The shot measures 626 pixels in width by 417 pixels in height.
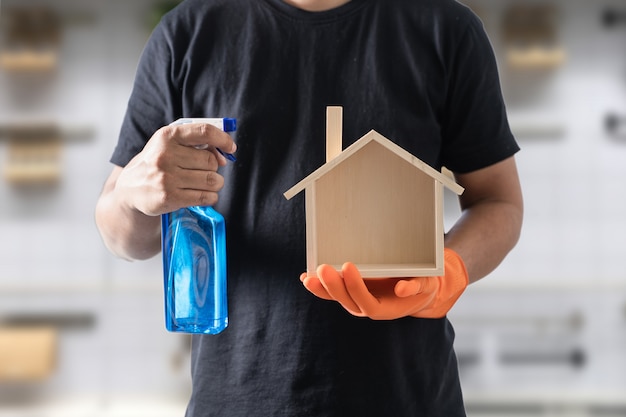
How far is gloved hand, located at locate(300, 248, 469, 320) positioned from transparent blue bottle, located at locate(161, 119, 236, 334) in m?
0.12

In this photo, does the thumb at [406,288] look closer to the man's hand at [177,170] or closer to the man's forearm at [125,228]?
the man's hand at [177,170]

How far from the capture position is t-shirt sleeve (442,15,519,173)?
0.81 metres

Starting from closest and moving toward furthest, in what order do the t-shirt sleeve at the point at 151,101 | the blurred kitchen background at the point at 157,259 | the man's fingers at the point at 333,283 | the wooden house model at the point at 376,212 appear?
the man's fingers at the point at 333,283 → the wooden house model at the point at 376,212 → the t-shirt sleeve at the point at 151,101 → the blurred kitchen background at the point at 157,259

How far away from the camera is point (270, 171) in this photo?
0.80m

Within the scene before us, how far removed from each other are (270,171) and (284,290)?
13 centimetres

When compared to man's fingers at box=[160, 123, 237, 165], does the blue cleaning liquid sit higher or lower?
lower

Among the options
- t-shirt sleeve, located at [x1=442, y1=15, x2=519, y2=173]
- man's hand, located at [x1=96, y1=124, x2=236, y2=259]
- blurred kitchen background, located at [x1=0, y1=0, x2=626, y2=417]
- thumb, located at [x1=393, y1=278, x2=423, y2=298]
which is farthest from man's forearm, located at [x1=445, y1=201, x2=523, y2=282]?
blurred kitchen background, located at [x1=0, y1=0, x2=626, y2=417]

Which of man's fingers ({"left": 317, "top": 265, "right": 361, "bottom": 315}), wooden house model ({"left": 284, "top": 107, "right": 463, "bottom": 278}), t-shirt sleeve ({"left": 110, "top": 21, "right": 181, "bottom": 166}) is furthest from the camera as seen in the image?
t-shirt sleeve ({"left": 110, "top": 21, "right": 181, "bottom": 166})

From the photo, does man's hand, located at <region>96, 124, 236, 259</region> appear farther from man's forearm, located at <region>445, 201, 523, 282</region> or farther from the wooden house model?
man's forearm, located at <region>445, 201, 523, 282</region>

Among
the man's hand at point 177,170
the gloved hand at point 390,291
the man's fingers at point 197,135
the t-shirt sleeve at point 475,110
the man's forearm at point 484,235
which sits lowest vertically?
the gloved hand at point 390,291

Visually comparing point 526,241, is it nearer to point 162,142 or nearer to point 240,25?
point 240,25

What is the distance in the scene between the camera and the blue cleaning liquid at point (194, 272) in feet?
2.44

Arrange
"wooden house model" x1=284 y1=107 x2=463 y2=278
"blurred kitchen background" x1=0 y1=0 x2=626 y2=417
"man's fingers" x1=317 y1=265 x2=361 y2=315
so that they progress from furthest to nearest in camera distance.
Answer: "blurred kitchen background" x1=0 y1=0 x2=626 y2=417 → "wooden house model" x1=284 y1=107 x2=463 y2=278 → "man's fingers" x1=317 y1=265 x2=361 y2=315

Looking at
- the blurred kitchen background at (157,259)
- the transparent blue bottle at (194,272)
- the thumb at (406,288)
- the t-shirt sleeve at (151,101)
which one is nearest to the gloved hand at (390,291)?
the thumb at (406,288)
